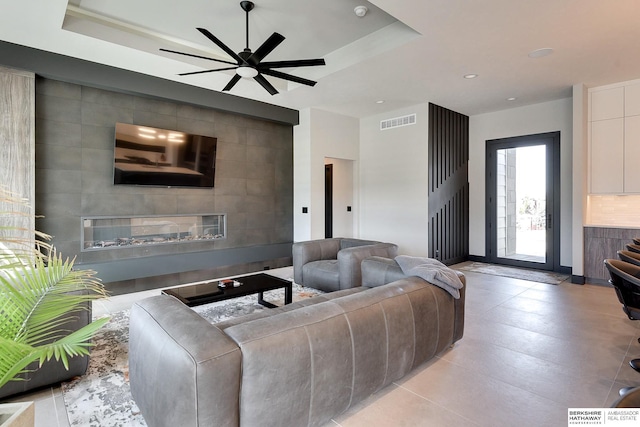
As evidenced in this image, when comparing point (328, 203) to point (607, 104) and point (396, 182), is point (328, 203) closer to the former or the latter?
point (396, 182)

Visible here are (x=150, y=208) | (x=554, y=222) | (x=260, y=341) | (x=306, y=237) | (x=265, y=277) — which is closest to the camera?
(x=260, y=341)

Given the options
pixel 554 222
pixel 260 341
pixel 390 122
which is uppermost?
pixel 390 122

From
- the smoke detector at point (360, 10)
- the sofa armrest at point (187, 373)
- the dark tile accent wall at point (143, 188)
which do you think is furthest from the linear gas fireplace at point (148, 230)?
the smoke detector at point (360, 10)

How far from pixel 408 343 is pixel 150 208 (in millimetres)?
4320

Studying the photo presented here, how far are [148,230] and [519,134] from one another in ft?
22.4

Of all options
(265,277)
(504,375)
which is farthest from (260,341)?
(265,277)

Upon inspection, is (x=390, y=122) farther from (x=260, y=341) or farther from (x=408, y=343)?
(x=260, y=341)

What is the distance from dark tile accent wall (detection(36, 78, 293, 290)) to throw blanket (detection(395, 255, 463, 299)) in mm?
3892

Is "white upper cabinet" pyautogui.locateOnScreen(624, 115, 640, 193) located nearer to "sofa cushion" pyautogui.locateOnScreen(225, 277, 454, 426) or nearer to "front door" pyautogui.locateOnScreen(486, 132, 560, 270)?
"front door" pyautogui.locateOnScreen(486, 132, 560, 270)

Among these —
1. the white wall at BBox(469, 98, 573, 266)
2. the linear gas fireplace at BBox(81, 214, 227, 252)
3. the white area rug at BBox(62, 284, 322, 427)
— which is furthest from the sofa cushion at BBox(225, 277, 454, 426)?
the white wall at BBox(469, 98, 573, 266)

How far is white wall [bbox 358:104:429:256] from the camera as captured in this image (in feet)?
20.4

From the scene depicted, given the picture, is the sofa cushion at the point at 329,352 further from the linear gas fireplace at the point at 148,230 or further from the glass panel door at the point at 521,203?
the glass panel door at the point at 521,203

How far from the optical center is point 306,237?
21.3 feet

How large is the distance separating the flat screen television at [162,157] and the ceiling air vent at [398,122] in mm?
3385
